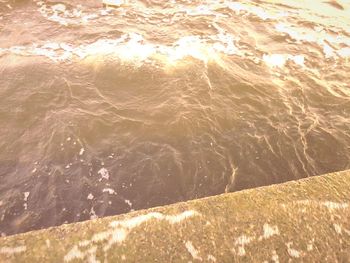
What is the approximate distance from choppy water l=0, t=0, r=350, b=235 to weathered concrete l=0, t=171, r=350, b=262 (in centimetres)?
114

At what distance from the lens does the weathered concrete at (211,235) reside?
241 centimetres

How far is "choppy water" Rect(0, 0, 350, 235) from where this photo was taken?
3.97 metres

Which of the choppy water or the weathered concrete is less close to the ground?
the weathered concrete

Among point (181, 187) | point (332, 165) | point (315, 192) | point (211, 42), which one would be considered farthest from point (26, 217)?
point (211, 42)

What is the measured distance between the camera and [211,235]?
2545mm

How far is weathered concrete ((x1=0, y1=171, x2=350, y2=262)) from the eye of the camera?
7.90 ft

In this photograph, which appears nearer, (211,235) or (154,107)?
(211,235)

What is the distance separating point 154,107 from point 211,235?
294cm

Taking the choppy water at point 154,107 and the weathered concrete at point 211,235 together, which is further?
the choppy water at point 154,107

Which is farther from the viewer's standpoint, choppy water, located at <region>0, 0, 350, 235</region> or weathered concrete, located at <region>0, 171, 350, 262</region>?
choppy water, located at <region>0, 0, 350, 235</region>

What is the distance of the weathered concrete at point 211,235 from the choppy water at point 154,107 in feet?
3.74

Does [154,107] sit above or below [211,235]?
below

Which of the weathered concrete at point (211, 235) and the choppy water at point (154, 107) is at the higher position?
the weathered concrete at point (211, 235)

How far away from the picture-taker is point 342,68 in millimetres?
6625
